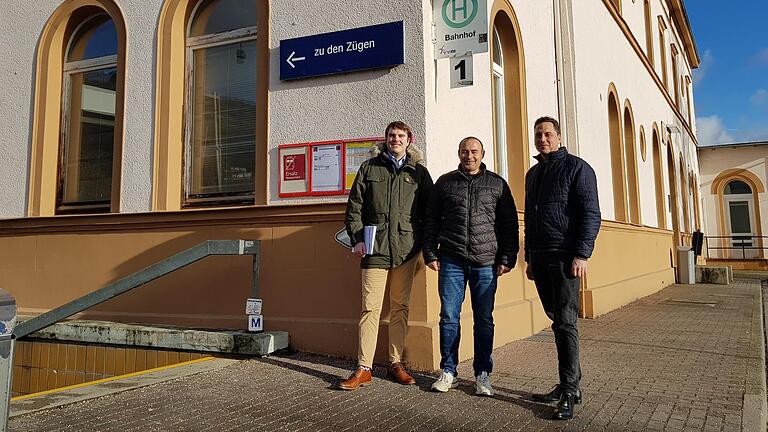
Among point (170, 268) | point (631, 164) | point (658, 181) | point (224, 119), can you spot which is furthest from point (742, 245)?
point (170, 268)

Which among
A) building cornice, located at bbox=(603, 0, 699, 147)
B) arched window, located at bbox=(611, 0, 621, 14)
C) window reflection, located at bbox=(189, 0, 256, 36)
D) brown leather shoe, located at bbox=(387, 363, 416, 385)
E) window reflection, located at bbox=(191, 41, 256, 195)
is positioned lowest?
brown leather shoe, located at bbox=(387, 363, 416, 385)

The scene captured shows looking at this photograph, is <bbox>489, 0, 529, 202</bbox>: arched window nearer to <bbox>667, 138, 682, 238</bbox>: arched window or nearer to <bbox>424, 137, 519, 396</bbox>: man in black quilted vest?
<bbox>424, 137, 519, 396</bbox>: man in black quilted vest

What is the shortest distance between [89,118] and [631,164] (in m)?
10.7

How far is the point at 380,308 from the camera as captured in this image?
180 inches

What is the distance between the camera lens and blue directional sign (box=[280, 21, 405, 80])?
17.7ft

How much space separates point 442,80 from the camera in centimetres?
557

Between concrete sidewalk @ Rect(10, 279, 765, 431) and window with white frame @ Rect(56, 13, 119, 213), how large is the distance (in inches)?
140

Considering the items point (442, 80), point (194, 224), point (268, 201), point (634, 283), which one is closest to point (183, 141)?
point (194, 224)

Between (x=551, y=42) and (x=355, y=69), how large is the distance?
4598 millimetres

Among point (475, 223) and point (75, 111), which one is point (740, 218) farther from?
point (75, 111)

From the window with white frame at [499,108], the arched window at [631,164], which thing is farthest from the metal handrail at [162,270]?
the arched window at [631,164]

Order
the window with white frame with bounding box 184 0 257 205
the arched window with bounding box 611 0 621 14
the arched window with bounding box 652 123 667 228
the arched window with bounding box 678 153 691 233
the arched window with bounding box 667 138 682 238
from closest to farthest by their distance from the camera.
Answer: the window with white frame with bounding box 184 0 257 205, the arched window with bounding box 611 0 621 14, the arched window with bounding box 652 123 667 228, the arched window with bounding box 667 138 682 238, the arched window with bounding box 678 153 691 233

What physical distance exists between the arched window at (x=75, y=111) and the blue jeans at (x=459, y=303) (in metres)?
4.61

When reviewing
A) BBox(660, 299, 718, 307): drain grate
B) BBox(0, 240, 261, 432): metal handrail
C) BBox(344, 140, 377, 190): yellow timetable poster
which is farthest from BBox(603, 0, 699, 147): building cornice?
BBox(0, 240, 261, 432): metal handrail
